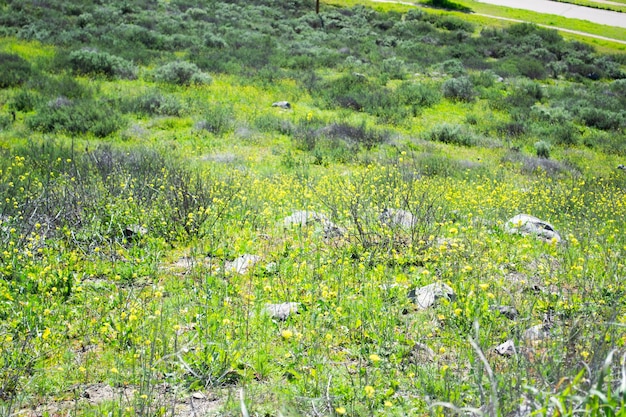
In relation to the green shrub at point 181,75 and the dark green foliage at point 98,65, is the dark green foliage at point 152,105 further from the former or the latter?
the dark green foliage at point 98,65

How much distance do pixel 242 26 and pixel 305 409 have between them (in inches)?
1172

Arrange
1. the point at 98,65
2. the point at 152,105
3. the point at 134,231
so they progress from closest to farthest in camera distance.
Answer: the point at 134,231 < the point at 152,105 < the point at 98,65

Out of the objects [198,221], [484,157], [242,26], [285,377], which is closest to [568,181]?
[484,157]

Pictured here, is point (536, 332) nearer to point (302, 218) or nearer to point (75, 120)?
point (302, 218)

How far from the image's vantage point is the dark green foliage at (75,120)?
515 inches

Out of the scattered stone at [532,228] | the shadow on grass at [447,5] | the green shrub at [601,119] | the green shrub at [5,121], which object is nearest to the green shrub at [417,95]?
the green shrub at [601,119]

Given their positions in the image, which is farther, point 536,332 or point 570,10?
point 570,10

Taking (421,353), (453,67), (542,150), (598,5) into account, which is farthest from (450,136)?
(598,5)

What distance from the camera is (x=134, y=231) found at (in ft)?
22.5

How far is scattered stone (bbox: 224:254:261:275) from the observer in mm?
6107

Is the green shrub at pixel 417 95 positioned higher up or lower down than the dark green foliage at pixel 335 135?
higher up

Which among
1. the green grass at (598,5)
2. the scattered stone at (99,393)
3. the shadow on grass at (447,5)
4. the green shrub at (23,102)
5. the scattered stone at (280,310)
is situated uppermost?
the green grass at (598,5)

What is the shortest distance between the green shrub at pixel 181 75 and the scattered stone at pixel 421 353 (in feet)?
50.1

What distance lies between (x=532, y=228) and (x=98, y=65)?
15.6 metres
